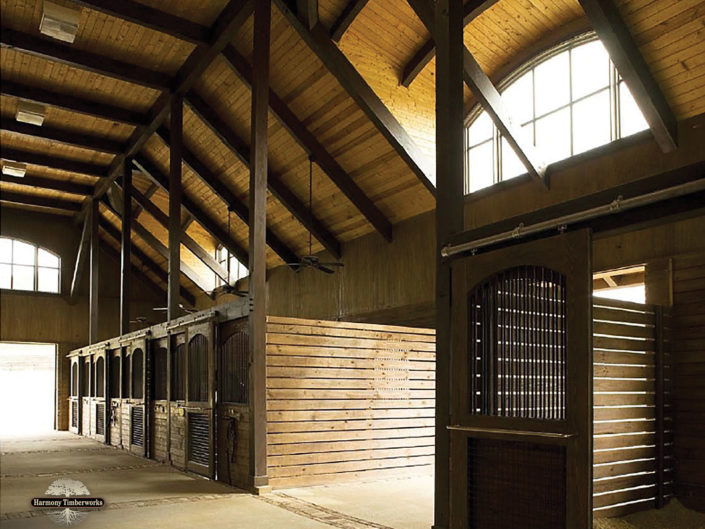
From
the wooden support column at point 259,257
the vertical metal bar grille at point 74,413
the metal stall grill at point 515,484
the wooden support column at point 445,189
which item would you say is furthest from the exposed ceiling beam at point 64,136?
the metal stall grill at point 515,484

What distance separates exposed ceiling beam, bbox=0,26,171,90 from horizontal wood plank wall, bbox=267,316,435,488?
4.09 meters

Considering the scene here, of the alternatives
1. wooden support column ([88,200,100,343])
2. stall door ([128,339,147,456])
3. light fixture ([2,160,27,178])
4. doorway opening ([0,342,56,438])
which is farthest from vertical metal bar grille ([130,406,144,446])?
doorway opening ([0,342,56,438])

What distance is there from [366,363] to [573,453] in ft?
11.9

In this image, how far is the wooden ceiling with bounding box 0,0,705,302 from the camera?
666cm

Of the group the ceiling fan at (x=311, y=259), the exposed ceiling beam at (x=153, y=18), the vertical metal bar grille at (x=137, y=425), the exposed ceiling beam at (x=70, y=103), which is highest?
the exposed ceiling beam at (x=153, y=18)

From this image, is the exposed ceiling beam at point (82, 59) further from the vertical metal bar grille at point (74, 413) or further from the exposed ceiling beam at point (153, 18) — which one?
the vertical metal bar grille at point (74, 413)

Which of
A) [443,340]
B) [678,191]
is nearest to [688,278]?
[443,340]

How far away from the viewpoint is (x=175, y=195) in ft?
29.6

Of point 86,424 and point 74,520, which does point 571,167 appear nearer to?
point 74,520

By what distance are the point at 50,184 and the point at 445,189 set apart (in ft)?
34.1

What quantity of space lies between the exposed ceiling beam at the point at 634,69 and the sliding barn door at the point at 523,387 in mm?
2617

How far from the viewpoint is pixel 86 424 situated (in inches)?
495

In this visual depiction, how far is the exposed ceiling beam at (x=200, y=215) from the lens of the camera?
1113cm

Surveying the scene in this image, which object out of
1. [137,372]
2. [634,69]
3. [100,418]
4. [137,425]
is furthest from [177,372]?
[634,69]
